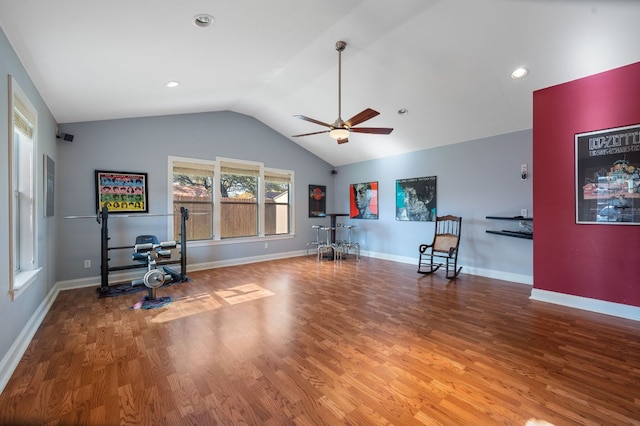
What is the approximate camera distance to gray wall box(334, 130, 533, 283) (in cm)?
468

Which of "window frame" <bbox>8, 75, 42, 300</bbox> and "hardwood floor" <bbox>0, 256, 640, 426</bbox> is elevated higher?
"window frame" <bbox>8, 75, 42, 300</bbox>

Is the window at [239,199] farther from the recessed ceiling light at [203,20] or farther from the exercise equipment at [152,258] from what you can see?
the recessed ceiling light at [203,20]

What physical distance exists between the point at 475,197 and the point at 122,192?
21.1 ft

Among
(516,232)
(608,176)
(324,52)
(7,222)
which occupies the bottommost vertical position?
(516,232)

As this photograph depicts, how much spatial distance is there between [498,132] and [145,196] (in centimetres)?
644

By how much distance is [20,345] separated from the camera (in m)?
2.39

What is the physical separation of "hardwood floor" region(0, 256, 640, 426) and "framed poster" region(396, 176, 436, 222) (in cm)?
240

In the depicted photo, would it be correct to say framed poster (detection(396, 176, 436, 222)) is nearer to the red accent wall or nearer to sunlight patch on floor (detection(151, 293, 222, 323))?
the red accent wall

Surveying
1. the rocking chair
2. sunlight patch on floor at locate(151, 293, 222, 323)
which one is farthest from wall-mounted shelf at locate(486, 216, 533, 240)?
sunlight patch on floor at locate(151, 293, 222, 323)

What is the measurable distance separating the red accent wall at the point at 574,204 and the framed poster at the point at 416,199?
7.01ft

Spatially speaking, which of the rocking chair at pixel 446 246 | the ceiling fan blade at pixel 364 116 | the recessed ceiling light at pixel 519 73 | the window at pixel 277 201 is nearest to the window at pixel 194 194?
the window at pixel 277 201

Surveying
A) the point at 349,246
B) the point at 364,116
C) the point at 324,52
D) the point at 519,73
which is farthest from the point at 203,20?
the point at 349,246

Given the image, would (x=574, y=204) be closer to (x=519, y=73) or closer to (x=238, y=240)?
(x=519, y=73)

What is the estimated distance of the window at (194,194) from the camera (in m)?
5.43
